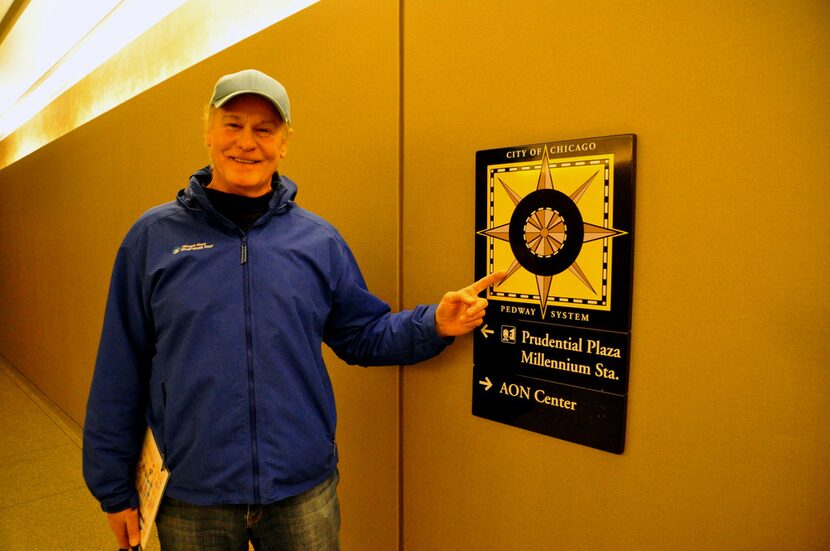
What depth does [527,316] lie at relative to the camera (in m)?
1.20

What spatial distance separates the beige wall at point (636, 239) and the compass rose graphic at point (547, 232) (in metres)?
0.10

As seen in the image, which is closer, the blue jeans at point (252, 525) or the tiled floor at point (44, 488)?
the blue jeans at point (252, 525)

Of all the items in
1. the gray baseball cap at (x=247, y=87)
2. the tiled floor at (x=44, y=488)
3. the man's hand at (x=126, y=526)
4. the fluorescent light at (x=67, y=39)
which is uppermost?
the fluorescent light at (x=67, y=39)

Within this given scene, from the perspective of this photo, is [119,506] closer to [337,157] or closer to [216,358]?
[216,358]

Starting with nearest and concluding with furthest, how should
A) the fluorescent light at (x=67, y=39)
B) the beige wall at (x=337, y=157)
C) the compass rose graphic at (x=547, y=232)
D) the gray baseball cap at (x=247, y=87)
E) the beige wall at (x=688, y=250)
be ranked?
the beige wall at (x=688, y=250) < the compass rose graphic at (x=547, y=232) < the gray baseball cap at (x=247, y=87) < the beige wall at (x=337, y=157) < the fluorescent light at (x=67, y=39)

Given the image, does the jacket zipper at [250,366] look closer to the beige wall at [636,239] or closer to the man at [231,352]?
the man at [231,352]

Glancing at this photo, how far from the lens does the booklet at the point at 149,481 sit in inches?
46.6

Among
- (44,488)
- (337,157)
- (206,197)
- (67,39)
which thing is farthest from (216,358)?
(67,39)

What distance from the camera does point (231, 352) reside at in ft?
3.85

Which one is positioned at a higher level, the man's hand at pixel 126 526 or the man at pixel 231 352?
the man at pixel 231 352

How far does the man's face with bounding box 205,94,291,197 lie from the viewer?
1.23 metres

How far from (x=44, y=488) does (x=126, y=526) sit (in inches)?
93.9

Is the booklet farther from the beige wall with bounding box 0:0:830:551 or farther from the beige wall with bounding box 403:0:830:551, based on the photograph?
the beige wall with bounding box 403:0:830:551

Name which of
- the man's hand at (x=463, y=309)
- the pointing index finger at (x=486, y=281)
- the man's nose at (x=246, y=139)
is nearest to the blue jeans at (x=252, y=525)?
the man's hand at (x=463, y=309)
